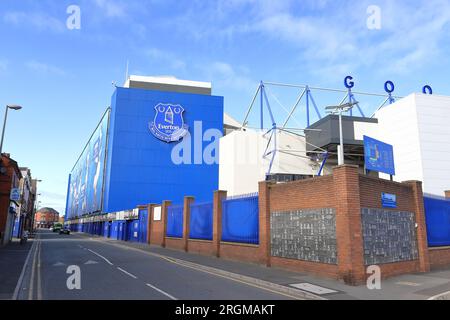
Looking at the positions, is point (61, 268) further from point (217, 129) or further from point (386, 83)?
point (217, 129)

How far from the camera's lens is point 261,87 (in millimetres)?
46062

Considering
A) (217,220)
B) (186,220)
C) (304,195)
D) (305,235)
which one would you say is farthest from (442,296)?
(186,220)

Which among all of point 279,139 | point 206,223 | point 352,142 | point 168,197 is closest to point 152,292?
point 206,223

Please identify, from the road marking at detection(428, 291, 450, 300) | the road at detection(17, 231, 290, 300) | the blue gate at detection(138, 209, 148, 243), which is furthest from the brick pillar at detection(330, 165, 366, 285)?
the blue gate at detection(138, 209, 148, 243)

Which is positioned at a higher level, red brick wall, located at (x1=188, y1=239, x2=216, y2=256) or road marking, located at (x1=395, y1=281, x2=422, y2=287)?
red brick wall, located at (x1=188, y1=239, x2=216, y2=256)

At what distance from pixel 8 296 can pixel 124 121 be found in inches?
2099

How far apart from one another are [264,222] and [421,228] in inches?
302

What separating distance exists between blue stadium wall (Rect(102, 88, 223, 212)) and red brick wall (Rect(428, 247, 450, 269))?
46475 mm

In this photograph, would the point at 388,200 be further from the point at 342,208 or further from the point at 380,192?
the point at 342,208

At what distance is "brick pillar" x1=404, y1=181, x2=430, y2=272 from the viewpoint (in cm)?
1769

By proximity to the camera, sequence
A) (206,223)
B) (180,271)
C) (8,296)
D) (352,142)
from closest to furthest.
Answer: (8,296)
(180,271)
(206,223)
(352,142)

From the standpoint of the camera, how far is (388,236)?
15914 mm

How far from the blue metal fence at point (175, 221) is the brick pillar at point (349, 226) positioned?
18376 mm

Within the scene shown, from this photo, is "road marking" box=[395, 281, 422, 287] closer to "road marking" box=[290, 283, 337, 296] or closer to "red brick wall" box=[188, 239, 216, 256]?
"road marking" box=[290, 283, 337, 296]
